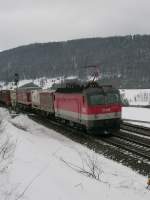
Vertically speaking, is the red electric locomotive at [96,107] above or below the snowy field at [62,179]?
above

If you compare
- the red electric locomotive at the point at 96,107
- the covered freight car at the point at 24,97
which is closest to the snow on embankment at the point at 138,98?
the covered freight car at the point at 24,97

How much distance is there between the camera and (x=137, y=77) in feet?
594

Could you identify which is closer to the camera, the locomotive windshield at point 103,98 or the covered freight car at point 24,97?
the locomotive windshield at point 103,98

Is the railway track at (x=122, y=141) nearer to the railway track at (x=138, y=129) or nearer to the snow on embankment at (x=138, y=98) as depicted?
the railway track at (x=138, y=129)

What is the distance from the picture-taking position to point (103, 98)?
2308 centimetres

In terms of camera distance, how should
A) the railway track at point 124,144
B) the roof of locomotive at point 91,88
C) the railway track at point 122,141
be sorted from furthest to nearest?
the roof of locomotive at point 91,88
the railway track at point 122,141
the railway track at point 124,144

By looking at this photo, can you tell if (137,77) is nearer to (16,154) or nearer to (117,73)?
(117,73)

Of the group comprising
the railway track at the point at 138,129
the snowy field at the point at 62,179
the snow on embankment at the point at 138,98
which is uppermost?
the snowy field at the point at 62,179

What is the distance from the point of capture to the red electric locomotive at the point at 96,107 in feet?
73.8

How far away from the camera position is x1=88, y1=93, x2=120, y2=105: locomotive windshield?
74.2 ft

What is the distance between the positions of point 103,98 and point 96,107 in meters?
0.85

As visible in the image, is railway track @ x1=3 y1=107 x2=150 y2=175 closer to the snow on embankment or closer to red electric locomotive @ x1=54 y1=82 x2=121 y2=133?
red electric locomotive @ x1=54 y1=82 x2=121 y2=133

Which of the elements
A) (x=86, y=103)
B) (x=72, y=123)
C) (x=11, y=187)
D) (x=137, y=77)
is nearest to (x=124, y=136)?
(x=86, y=103)


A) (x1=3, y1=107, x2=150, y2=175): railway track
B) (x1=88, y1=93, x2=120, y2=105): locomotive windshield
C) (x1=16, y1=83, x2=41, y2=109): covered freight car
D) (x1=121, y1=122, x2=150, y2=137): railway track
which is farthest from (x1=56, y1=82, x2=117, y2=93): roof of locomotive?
(x1=16, y1=83, x2=41, y2=109): covered freight car
